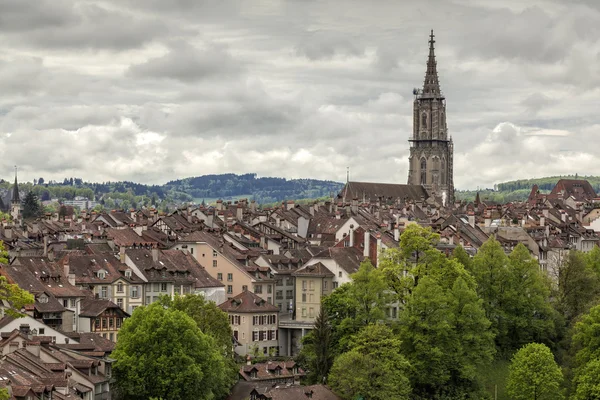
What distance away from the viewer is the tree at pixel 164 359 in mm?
89938

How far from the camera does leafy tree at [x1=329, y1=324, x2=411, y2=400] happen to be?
98.8 metres

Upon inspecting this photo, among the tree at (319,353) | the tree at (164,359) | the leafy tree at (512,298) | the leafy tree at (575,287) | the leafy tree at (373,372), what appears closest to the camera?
the tree at (164,359)

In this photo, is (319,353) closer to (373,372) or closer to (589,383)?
(373,372)

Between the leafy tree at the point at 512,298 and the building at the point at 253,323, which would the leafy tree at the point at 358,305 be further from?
the leafy tree at the point at 512,298

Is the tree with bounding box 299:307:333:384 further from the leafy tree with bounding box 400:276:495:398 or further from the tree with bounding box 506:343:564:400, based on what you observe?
the tree with bounding box 506:343:564:400

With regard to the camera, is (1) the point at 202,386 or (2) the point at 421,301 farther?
(2) the point at 421,301

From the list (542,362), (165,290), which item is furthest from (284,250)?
(542,362)

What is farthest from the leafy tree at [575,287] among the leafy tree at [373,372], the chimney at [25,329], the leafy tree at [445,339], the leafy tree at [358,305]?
the chimney at [25,329]

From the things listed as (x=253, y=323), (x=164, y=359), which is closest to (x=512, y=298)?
(x=253, y=323)

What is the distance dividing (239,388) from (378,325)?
1273cm

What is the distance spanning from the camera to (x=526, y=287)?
121m

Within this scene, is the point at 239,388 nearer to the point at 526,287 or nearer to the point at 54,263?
the point at 54,263

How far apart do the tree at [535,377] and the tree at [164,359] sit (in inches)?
980

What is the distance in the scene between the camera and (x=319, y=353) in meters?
107
